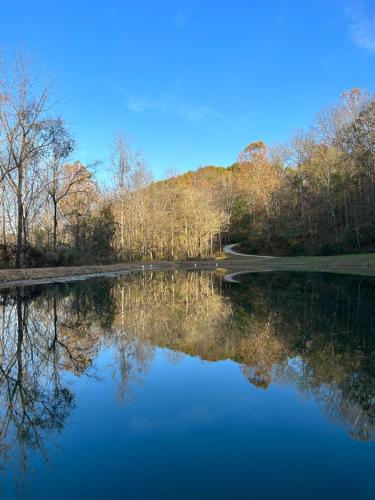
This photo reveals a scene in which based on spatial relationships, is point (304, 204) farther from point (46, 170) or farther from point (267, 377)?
point (267, 377)

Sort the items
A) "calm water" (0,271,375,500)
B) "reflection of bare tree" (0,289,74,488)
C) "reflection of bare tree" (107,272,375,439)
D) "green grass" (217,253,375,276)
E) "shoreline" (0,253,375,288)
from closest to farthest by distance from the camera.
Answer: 1. "calm water" (0,271,375,500)
2. "reflection of bare tree" (0,289,74,488)
3. "reflection of bare tree" (107,272,375,439)
4. "shoreline" (0,253,375,288)
5. "green grass" (217,253,375,276)

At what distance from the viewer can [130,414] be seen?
370 centimetres

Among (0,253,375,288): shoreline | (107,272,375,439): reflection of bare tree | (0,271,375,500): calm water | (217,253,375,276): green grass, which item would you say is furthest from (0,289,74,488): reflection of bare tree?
(217,253,375,276): green grass

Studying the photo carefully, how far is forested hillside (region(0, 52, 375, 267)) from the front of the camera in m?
26.4

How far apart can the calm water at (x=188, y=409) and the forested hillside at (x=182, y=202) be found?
17529 mm

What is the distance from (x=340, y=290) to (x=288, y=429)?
11.2 metres

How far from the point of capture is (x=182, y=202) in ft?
131

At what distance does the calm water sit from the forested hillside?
17.5 meters

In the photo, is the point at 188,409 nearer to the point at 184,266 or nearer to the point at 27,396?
the point at 27,396

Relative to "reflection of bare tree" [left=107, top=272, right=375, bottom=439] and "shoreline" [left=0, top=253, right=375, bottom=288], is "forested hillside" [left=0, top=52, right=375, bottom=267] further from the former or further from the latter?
"reflection of bare tree" [left=107, top=272, right=375, bottom=439]

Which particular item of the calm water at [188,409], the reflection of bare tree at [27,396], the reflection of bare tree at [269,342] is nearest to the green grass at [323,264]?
the reflection of bare tree at [269,342]

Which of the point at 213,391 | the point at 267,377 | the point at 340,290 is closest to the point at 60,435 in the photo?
the point at 213,391

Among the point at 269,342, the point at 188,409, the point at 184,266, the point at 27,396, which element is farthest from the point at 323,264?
the point at 27,396

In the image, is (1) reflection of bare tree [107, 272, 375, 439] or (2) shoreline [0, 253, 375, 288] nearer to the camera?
(1) reflection of bare tree [107, 272, 375, 439]
